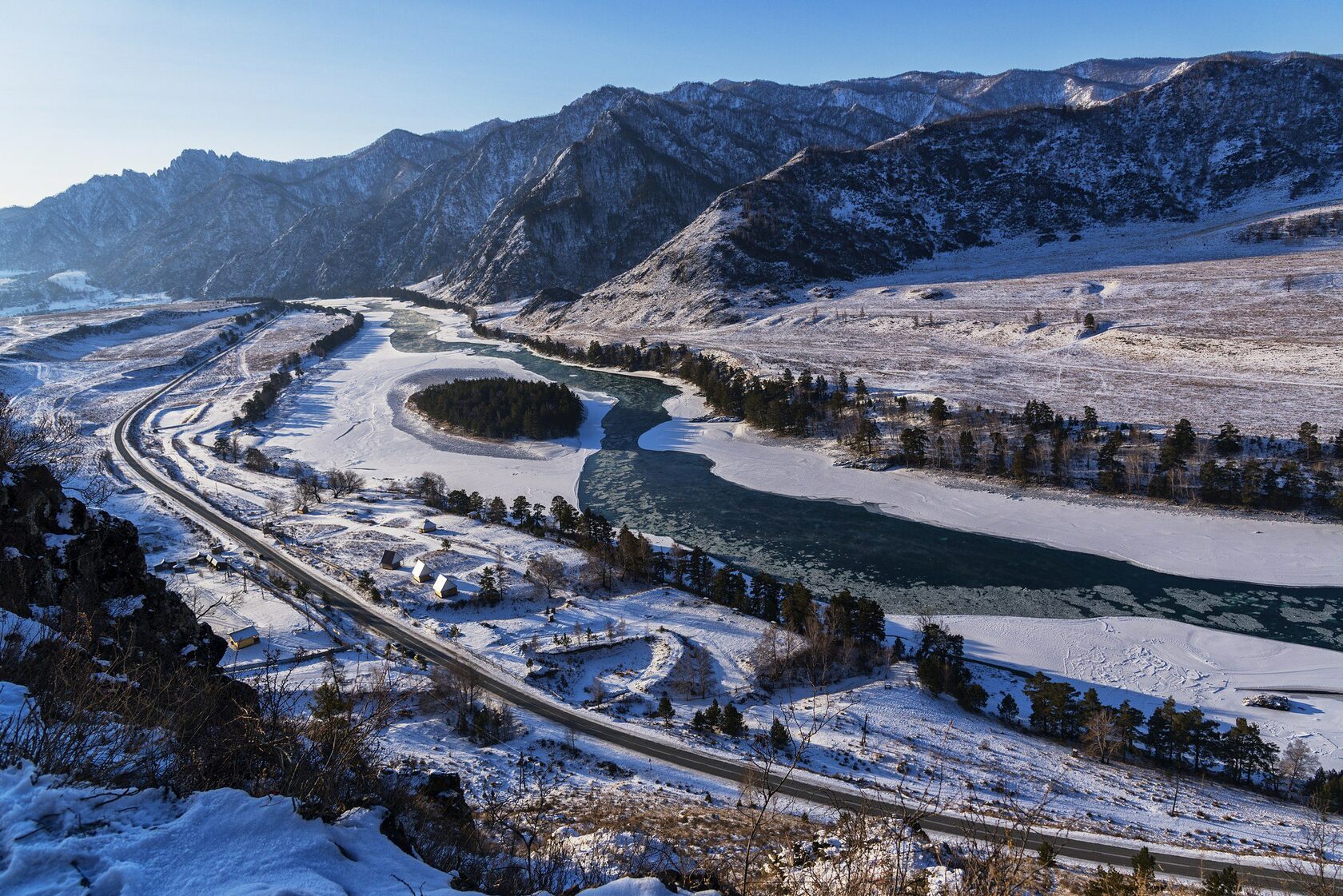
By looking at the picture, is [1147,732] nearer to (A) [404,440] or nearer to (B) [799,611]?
(B) [799,611]

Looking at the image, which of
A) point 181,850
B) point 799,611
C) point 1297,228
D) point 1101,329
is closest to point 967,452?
point 799,611

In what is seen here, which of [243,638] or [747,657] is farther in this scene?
[747,657]

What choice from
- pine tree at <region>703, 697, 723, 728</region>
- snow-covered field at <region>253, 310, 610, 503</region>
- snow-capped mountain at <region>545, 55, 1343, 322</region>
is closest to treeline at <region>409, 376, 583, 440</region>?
snow-covered field at <region>253, 310, 610, 503</region>

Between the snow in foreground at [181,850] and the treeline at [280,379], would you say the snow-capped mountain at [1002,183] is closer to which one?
the treeline at [280,379]

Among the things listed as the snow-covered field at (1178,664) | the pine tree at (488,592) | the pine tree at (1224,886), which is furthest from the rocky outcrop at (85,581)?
the snow-covered field at (1178,664)

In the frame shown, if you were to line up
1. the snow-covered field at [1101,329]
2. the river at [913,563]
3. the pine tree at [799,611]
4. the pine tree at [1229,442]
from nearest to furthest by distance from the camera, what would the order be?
the pine tree at [799,611], the river at [913,563], the pine tree at [1229,442], the snow-covered field at [1101,329]
